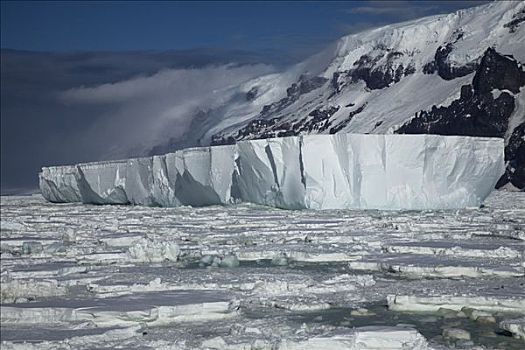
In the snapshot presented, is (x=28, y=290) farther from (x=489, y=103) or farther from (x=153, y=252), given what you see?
(x=489, y=103)

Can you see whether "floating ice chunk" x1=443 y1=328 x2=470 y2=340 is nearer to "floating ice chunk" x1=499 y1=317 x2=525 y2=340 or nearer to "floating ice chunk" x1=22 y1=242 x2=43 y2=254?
"floating ice chunk" x1=499 y1=317 x2=525 y2=340

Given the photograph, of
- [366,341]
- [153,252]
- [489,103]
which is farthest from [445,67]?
[366,341]

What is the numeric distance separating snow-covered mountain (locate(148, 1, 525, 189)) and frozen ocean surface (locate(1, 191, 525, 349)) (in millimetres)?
39616

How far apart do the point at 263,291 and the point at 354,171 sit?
13423 mm

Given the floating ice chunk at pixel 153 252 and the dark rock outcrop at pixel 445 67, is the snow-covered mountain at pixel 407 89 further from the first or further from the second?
the floating ice chunk at pixel 153 252

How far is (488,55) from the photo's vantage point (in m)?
56.5

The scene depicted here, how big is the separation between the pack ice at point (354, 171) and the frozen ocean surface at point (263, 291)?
7.26m

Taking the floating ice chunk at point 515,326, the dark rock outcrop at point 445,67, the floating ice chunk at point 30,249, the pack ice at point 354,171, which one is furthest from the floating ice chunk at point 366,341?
the dark rock outcrop at point 445,67

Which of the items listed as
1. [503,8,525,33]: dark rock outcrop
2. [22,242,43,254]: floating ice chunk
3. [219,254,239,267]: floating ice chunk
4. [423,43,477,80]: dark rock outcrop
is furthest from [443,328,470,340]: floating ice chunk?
[423,43,477,80]: dark rock outcrop

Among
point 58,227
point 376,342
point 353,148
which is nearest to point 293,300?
point 376,342

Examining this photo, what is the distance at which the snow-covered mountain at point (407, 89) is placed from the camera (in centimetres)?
5562

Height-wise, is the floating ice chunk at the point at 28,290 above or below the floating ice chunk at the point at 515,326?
below

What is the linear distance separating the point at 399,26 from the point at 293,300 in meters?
89.3

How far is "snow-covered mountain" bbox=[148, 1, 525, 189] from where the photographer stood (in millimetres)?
55625
